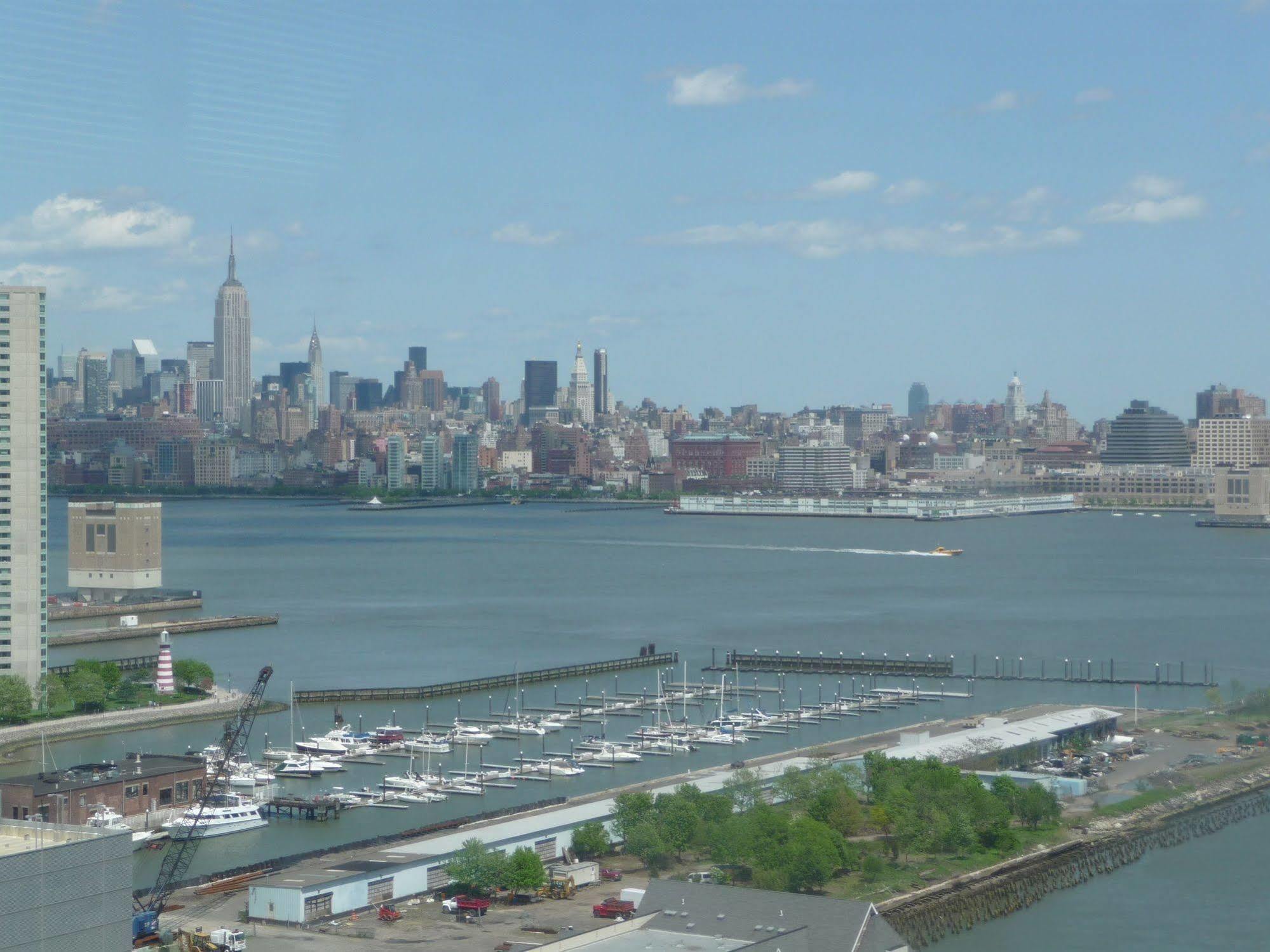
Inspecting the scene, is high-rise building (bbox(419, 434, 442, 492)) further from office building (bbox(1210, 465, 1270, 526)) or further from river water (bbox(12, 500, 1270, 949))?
office building (bbox(1210, 465, 1270, 526))

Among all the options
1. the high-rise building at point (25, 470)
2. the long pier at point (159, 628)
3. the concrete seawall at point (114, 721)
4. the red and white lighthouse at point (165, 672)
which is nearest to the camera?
the concrete seawall at point (114, 721)

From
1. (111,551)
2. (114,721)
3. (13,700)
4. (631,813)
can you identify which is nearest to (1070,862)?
(631,813)

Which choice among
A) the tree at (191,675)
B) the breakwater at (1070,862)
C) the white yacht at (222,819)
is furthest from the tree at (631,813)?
the tree at (191,675)

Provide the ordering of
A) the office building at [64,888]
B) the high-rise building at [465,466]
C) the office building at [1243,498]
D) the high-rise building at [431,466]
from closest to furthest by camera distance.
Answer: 1. the office building at [64,888]
2. the office building at [1243,498]
3. the high-rise building at [465,466]
4. the high-rise building at [431,466]

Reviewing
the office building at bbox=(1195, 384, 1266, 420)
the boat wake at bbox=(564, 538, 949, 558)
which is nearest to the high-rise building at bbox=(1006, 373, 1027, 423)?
the office building at bbox=(1195, 384, 1266, 420)

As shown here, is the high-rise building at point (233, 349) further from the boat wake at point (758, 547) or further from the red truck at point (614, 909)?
the red truck at point (614, 909)

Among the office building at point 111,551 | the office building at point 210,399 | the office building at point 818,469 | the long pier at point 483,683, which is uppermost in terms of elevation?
the office building at point 210,399
